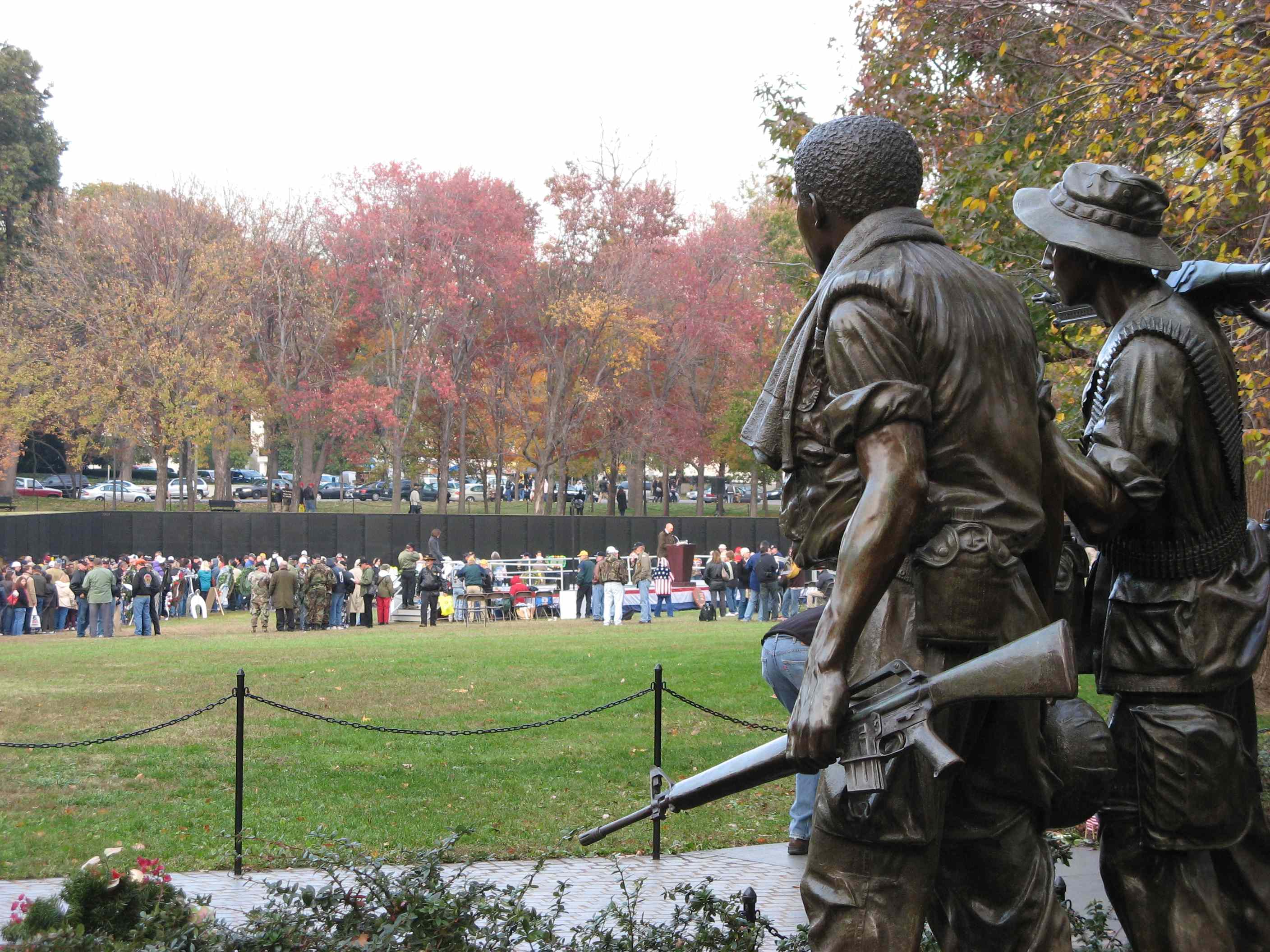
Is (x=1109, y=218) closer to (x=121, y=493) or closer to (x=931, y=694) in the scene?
(x=931, y=694)

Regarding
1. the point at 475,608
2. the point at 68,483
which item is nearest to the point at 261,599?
the point at 475,608

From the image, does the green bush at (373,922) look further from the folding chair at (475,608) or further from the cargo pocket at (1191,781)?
the folding chair at (475,608)

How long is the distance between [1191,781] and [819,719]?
1.37 metres

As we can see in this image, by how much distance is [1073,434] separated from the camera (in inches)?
465

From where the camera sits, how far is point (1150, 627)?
3775mm

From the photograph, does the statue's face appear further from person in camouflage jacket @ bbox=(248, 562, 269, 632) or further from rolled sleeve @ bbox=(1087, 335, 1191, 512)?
person in camouflage jacket @ bbox=(248, 562, 269, 632)

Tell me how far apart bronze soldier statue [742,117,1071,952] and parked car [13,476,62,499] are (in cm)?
5804

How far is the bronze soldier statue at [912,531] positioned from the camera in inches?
119

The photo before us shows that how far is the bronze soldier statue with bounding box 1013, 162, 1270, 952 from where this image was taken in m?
3.68

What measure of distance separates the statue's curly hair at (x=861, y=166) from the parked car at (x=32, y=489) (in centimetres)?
5794

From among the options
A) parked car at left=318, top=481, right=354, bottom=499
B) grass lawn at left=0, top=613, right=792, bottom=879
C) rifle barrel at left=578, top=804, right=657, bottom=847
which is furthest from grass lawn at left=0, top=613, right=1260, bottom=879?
parked car at left=318, top=481, right=354, bottom=499

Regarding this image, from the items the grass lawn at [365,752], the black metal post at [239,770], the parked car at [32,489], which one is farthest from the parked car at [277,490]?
the black metal post at [239,770]

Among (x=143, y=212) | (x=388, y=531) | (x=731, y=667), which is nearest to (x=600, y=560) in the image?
(x=731, y=667)

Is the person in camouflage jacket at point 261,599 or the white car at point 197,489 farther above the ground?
the white car at point 197,489
